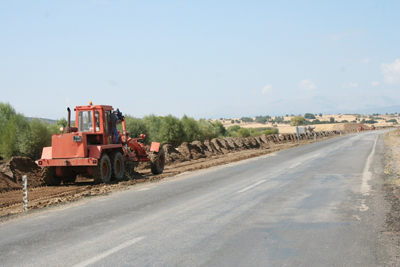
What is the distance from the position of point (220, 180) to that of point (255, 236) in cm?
792

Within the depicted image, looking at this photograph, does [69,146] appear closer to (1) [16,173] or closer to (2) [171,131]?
(1) [16,173]

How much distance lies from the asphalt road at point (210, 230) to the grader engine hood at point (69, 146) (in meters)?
3.67

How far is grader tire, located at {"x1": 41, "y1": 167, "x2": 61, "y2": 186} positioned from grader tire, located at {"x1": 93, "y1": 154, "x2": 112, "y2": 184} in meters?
2.01

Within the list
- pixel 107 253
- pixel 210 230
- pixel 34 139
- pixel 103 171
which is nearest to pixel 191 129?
pixel 34 139

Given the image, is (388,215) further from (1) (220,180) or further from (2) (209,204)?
(1) (220,180)

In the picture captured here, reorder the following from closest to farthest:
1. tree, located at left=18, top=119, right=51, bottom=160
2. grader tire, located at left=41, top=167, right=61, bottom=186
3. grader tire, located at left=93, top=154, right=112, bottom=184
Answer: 1. grader tire, located at left=93, top=154, right=112, bottom=184
2. grader tire, located at left=41, top=167, right=61, bottom=186
3. tree, located at left=18, top=119, right=51, bottom=160

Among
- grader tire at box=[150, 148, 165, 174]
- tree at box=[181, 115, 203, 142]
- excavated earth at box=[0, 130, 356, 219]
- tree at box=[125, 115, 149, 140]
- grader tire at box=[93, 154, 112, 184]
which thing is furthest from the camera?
tree at box=[181, 115, 203, 142]

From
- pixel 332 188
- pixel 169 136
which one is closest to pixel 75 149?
pixel 332 188

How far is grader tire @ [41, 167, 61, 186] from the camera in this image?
1526 centimetres

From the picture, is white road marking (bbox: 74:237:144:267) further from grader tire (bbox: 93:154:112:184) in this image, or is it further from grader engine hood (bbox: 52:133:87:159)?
grader engine hood (bbox: 52:133:87:159)

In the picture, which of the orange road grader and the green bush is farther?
the green bush

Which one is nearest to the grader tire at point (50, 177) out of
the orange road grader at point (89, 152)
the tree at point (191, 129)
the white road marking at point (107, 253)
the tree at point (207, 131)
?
the orange road grader at point (89, 152)

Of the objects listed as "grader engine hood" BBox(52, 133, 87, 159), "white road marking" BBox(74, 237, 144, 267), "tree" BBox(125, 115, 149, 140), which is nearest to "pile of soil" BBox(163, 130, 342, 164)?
"tree" BBox(125, 115, 149, 140)

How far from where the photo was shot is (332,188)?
12250mm
